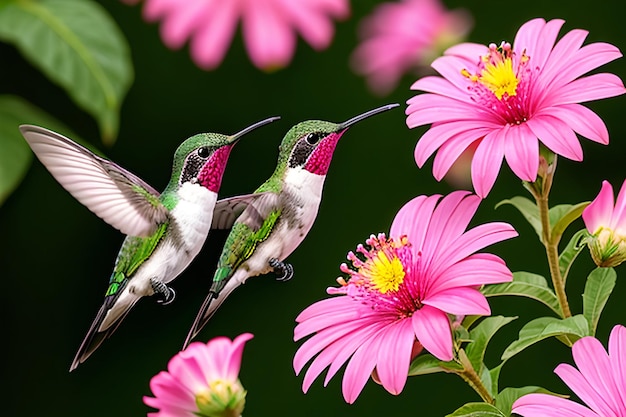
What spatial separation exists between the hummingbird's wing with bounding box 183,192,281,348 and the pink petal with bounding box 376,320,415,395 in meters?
0.11

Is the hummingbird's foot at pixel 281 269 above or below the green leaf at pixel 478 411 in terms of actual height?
above

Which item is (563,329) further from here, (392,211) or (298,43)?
(298,43)

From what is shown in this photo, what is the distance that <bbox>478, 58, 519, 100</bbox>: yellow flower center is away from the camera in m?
0.48

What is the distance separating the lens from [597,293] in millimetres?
490

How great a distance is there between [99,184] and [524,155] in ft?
0.73

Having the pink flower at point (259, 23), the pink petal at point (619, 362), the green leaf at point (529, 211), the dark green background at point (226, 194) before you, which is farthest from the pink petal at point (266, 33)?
the pink petal at point (619, 362)

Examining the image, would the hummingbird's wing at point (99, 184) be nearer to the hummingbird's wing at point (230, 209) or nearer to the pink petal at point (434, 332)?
the hummingbird's wing at point (230, 209)

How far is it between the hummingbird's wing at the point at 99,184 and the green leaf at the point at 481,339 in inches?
7.2

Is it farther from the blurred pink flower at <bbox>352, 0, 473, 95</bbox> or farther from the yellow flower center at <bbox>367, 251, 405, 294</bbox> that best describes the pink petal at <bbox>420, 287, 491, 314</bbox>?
the blurred pink flower at <bbox>352, 0, 473, 95</bbox>

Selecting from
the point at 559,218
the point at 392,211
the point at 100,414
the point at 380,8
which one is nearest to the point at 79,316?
the point at 100,414

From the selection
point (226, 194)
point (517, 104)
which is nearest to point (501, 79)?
point (517, 104)

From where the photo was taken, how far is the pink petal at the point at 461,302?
1.37ft

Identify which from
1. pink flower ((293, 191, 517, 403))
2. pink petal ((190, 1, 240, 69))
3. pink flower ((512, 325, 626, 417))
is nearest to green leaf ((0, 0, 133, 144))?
pink petal ((190, 1, 240, 69))

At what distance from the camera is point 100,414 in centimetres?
105
